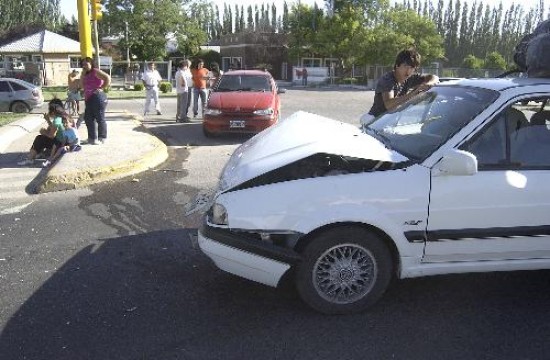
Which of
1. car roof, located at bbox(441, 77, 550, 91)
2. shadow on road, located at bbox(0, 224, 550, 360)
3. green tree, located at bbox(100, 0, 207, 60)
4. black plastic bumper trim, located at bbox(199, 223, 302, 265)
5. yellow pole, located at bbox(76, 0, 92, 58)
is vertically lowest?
shadow on road, located at bbox(0, 224, 550, 360)

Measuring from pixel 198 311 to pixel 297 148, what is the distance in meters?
1.32

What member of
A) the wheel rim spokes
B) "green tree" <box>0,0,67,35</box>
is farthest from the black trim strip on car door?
"green tree" <box>0,0,67,35</box>

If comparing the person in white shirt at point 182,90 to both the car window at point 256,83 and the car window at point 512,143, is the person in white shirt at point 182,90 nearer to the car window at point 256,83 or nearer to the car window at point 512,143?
the car window at point 256,83

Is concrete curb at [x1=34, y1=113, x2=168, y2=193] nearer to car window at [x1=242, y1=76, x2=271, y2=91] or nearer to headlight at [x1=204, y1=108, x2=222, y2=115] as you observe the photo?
headlight at [x1=204, y1=108, x2=222, y2=115]

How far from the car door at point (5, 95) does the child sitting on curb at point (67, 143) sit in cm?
1106

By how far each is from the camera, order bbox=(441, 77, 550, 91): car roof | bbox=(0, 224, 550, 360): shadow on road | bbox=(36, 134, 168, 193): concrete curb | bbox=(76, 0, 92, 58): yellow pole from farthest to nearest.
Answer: bbox=(76, 0, 92, 58): yellow pole
bbox=(36, 134, 168, 193): concrete curb
bbox=(441, 77, 550, 91): car roof
bbox=(0, 224, 550, 360): shadow on road

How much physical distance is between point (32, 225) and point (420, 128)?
402 centimetres

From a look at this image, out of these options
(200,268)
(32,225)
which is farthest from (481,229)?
(32,225)

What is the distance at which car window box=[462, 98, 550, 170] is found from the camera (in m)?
3.47

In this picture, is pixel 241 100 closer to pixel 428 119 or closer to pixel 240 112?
pixel 240 112

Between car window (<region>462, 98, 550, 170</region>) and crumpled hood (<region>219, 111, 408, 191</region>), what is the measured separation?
537 mm

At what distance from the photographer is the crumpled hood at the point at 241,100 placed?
1095cm

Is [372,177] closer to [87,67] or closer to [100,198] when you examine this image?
[100,198]

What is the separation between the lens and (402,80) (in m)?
5.53
